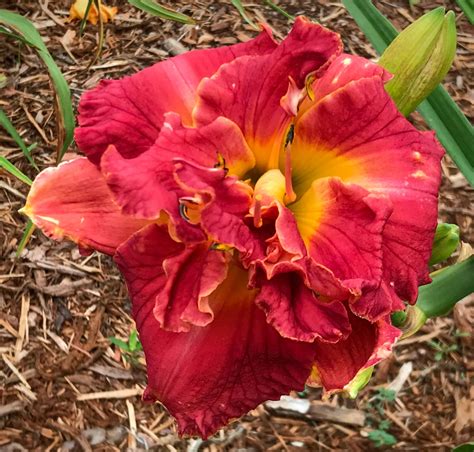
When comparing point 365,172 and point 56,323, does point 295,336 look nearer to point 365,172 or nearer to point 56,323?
point 365,172

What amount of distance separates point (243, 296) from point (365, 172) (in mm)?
141

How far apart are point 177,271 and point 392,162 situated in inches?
7.6

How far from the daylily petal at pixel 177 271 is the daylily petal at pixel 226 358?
3 centimetres

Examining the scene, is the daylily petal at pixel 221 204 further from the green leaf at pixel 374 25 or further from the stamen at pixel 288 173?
the green leaf at pixel 374 25

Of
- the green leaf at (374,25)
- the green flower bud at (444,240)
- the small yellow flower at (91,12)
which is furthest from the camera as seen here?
the small yellow flower at (91,12)

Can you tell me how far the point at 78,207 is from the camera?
627 mm

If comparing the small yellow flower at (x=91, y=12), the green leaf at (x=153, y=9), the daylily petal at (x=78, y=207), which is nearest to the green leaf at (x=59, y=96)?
the green leaf at (x=153, y=9)

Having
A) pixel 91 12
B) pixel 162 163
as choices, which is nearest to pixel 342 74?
pixel 162 163

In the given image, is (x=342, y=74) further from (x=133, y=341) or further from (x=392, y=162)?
(x=133, y=341)

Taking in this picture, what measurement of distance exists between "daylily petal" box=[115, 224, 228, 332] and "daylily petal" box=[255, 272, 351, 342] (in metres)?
0.04

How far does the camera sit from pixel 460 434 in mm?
1451

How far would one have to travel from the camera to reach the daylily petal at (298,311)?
539 mm

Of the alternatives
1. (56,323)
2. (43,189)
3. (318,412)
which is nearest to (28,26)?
(43,189)

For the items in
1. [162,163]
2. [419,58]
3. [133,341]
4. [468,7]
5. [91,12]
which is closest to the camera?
[162,163]
